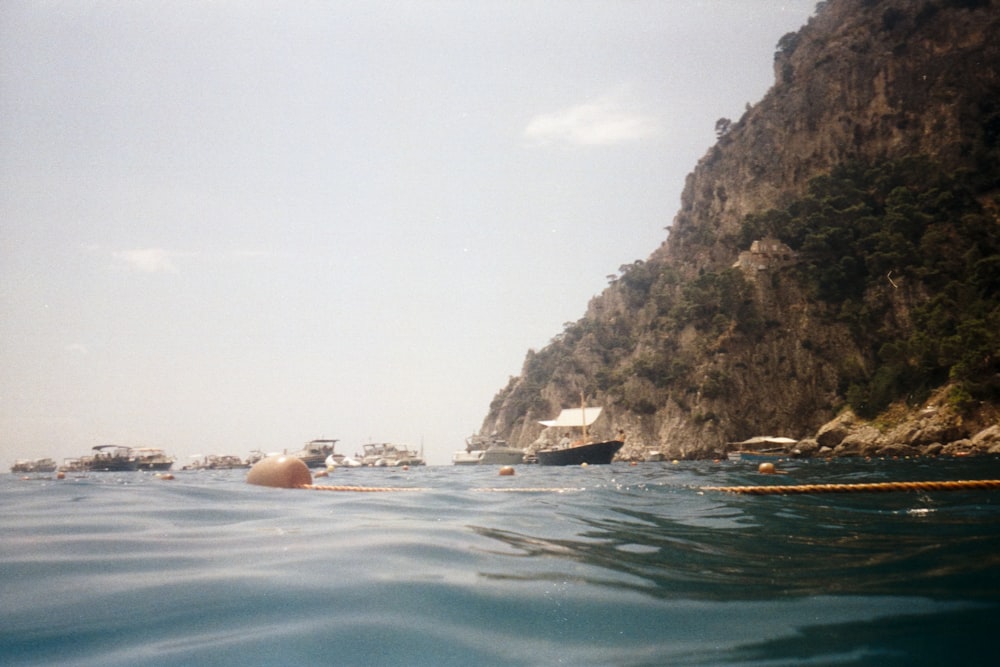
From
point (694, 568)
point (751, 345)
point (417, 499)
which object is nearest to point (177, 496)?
point (417, 499)

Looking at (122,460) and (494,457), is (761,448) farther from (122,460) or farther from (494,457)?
(122,460)

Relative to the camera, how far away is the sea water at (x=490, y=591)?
10.9ft

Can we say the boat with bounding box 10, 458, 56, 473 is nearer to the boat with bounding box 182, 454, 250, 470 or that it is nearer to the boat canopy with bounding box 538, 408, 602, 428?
the boat with bounding box 182, 454, 250, 470

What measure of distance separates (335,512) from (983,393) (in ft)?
169

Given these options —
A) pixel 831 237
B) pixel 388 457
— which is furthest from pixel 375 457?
pixel 831 237

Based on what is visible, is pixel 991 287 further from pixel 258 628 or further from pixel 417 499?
pixel 258 628

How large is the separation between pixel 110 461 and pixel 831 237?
325 ft

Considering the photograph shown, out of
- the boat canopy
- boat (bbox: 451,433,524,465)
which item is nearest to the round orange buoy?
the boat canopy

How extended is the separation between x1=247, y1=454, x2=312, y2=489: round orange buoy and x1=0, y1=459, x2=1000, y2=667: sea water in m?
4.57

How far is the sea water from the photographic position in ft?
10.9

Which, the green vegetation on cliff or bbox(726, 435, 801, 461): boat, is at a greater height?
the green vegetation on cliff

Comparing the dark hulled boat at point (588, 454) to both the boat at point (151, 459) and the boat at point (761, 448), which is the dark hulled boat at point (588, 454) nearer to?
the boat at point (761, 448)

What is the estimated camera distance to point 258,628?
3.53 metres

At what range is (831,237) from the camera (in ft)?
222
